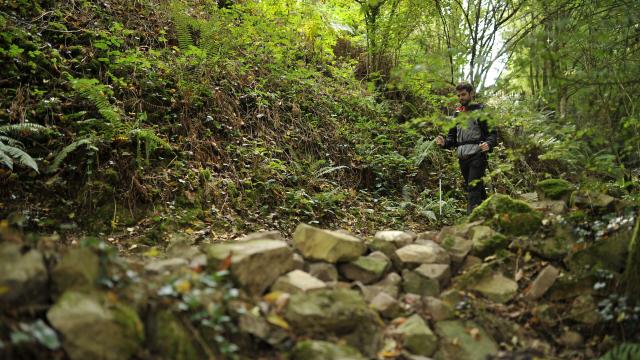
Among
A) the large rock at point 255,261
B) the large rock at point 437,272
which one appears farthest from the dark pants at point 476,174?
the large rock at point 255,261

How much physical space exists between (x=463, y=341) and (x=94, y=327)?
8.74 feet

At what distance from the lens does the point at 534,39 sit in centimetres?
417

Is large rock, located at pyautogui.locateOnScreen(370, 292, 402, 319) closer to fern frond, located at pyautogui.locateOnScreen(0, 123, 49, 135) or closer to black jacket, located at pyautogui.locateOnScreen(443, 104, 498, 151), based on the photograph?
black jacket, located at pyautogui.locateOnScreen(443, 104, 498, 151)

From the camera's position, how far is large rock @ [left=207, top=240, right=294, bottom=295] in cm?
336

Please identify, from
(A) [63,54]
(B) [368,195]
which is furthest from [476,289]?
(A) [63,54]

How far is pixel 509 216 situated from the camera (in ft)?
15.8

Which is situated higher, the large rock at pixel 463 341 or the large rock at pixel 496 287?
the large rock at pixel 496 287

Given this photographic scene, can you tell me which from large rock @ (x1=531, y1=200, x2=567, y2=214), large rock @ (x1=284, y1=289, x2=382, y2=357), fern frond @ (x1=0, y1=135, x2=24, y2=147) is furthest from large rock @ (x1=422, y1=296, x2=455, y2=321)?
fern frond @ (x1=0, y1=135, x2=24, y2=147)

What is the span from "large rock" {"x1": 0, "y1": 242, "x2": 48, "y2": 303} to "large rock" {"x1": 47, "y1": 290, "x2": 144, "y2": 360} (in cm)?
19

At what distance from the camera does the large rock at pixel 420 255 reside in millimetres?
4230

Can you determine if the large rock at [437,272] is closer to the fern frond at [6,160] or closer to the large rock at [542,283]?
the large rock at [542,283]

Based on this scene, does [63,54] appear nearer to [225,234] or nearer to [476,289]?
[225,234]

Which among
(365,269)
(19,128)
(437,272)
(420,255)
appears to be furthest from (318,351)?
(19,128)

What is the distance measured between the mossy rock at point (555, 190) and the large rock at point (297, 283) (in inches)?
134
